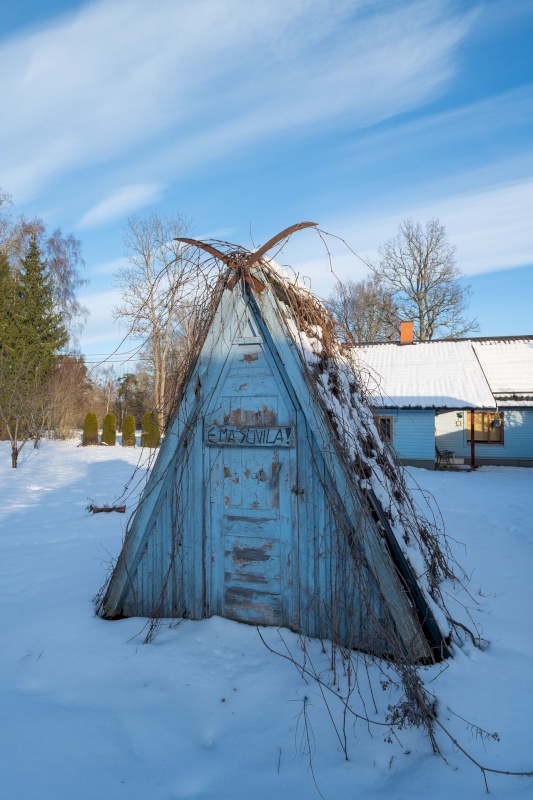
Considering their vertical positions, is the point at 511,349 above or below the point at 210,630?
above

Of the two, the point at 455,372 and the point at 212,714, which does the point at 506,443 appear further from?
the point at 212,714

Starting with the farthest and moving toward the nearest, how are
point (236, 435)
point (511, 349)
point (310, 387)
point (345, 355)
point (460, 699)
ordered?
point (511, 349) → point (345, 355) → point (236, 435) → point (310, 387) → point (460, 699)

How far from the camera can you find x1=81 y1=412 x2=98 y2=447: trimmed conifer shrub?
77.9 feet

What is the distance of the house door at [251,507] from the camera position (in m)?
3.34

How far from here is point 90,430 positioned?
23.8 metres

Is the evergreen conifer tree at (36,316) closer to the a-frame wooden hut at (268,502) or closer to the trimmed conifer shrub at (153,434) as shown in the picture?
the trimmed conifer shrub at (153,434)

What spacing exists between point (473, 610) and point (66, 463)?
15.1 metres

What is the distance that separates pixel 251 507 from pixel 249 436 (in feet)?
1.65

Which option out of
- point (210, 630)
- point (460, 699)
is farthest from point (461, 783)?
point (210, 630)

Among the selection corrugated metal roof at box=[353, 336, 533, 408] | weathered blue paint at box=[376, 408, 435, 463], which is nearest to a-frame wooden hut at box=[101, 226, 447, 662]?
corrugated metal roof at box=[353, 336, 533, 408]

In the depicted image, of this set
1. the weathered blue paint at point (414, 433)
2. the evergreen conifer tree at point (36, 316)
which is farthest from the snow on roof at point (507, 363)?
the evergreen conifer tree at point (36, 316)

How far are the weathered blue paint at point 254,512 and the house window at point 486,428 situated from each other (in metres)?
17.4

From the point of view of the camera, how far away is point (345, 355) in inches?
173

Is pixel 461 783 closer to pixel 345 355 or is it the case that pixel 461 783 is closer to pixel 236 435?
pixel 236 435
